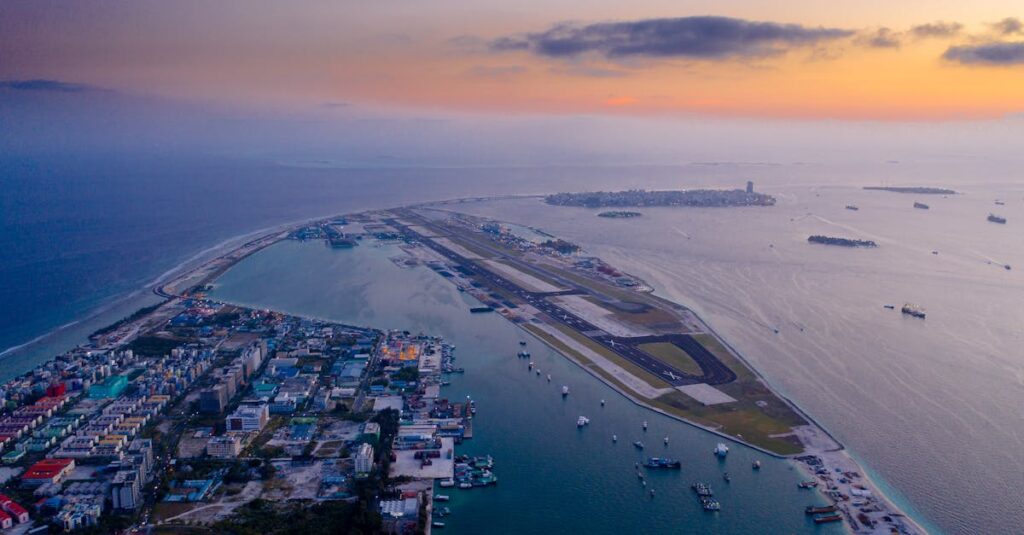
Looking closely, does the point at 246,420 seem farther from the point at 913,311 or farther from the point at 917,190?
the point at 917,190

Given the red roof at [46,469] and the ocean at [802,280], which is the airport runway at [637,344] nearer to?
the ocean at [802,280]

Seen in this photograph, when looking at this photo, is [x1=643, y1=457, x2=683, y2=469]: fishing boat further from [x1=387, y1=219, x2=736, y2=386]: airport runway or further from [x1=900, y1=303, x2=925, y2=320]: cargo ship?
[x1=900, y1=303, x2=925, y2=320]: cargo ship

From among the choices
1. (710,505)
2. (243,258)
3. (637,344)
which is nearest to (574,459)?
(710,505)

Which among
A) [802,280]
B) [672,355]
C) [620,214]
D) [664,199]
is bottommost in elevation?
[672,355]

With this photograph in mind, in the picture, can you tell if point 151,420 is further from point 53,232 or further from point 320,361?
point 53,232

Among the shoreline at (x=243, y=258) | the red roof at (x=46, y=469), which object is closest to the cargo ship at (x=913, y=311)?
the shoreline at (x=243, y=258)
